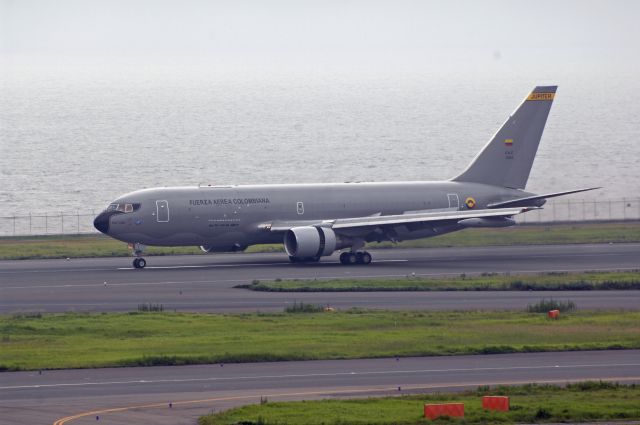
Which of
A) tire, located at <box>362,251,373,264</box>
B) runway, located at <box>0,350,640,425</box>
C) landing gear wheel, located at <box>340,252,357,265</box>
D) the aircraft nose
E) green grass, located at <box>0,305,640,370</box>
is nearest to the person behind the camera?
runway, located at <box>0,350,640,425</box>

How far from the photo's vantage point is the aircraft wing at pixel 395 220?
68.7 meters

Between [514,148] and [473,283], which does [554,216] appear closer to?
[514,148]

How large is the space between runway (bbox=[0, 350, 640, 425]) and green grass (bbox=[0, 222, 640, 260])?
43.3 metres

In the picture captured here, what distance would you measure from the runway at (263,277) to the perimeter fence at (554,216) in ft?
82.7

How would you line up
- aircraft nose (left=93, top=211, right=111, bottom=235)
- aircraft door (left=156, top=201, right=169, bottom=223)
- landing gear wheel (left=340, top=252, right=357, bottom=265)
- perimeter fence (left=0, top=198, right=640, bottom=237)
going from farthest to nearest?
perimeter fence (left=0, top=198, right=640, bottom=237), landing gear wheel (left=340, top=252, right=357, bottom=265), aircraft door (left=156, top=201, right=169, bottom=223), aircraft nose (left=93, top=211, right=111, bottom=235)

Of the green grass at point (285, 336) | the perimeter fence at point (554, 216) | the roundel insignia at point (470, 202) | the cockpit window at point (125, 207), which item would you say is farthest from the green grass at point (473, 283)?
the perimeter fence at point (554, 216)

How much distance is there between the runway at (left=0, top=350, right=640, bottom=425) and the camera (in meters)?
28.0

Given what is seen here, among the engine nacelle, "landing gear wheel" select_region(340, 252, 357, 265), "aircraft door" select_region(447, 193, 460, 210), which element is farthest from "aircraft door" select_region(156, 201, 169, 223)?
"aircraft door" select_region(447, 193, 460, 210)

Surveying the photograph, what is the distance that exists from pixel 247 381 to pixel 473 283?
26.1m

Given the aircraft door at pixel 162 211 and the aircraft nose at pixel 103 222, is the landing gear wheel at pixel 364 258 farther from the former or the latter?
the aircraft nose at pixel 103 222

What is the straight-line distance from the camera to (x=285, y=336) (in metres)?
40.5

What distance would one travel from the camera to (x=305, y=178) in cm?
16038

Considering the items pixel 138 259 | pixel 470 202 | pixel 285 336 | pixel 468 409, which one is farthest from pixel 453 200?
pixel 468 409

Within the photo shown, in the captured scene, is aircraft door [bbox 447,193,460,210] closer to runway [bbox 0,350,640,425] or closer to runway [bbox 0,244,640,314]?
runway [bbox 0,244,640,314]
